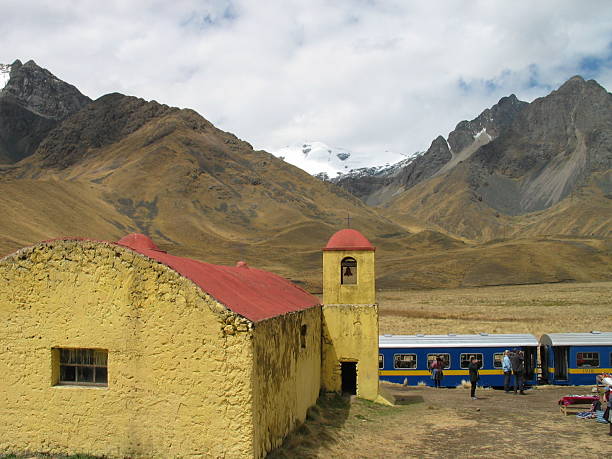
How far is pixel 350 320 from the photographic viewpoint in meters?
19.1

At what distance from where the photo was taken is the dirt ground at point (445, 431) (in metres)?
13.6

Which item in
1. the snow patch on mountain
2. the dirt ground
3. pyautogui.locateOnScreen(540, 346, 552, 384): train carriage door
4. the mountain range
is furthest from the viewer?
the snow patch on mountain

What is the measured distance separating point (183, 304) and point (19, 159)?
544 feet

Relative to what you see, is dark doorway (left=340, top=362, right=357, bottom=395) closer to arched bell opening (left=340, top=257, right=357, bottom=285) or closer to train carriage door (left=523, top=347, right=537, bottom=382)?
arched bell opening (left=340, top=257, right=357, bottom=285)

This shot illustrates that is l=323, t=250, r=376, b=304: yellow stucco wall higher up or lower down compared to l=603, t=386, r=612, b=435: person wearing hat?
higher up

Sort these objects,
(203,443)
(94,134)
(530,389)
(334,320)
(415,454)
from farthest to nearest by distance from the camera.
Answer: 1. (94,134)
2. (530,389)
3. (334,320)
4. (415,454)
5. (203,443)

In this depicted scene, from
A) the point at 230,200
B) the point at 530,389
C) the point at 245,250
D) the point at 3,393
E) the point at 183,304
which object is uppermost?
the point at 230,200

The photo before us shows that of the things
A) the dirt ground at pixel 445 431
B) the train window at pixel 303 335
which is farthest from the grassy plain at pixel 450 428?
the train window at pixel 303 335

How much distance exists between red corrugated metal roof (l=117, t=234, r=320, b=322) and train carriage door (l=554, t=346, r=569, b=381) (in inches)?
441

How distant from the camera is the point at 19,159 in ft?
524

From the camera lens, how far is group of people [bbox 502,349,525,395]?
21938 millimetres

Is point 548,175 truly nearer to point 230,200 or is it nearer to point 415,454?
point 230,200

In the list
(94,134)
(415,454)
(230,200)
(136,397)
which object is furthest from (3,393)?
(94,134)

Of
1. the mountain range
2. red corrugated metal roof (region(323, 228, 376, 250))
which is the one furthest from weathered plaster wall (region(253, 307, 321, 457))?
the mountain range
